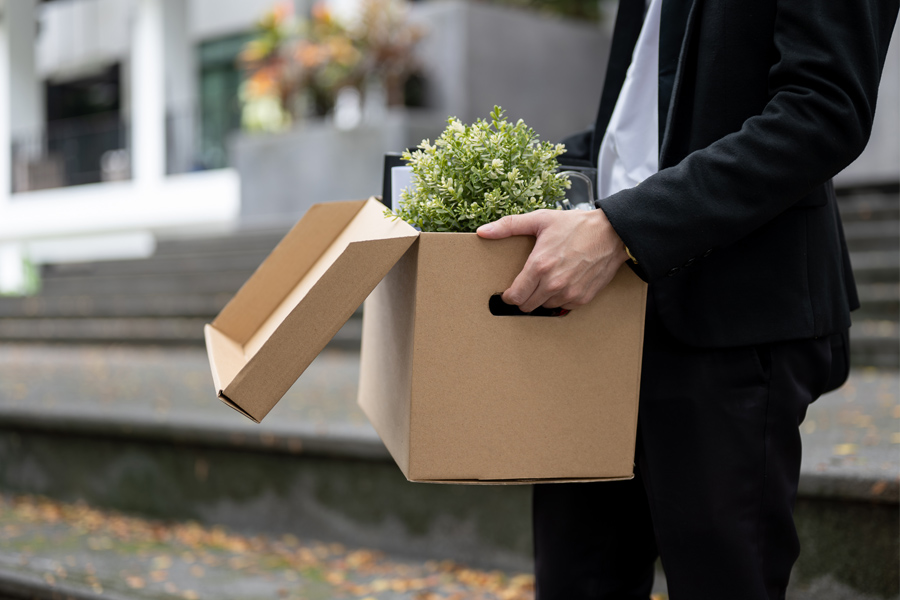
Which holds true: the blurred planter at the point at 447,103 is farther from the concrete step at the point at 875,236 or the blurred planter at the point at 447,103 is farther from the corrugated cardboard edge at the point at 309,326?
the corrugated cardboard edge at the point at 309,326

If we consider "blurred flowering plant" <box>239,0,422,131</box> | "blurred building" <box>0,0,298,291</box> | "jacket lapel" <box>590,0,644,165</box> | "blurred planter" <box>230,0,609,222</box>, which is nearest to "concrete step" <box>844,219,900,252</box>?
"jacket lapel" <box>590,0,644,165</box>

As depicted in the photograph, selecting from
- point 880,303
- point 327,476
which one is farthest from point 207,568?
point 880,303

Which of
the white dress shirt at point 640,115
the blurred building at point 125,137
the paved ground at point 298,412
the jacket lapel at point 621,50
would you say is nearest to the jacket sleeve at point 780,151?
the white dress shirt at point 640,115

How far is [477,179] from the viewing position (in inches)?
41.4

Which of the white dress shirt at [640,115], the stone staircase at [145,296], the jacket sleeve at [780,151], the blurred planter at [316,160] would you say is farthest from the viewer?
the blurred planter at [316,160]

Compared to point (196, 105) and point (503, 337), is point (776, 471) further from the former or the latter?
point (196, 105)

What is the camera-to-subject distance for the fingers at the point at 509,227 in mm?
988

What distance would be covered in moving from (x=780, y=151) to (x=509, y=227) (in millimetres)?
325

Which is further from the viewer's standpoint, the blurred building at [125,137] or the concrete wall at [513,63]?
the blurred building at [125,137]

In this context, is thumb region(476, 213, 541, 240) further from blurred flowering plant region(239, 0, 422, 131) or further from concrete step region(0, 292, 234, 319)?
blurred flowering plant region(239, 0, 422, 131)

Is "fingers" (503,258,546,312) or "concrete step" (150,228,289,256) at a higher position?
"fingers" (503,258,546,312)

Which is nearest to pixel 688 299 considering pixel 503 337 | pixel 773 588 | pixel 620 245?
pixel 620 245

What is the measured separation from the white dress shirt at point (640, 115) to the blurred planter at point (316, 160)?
5397 mm

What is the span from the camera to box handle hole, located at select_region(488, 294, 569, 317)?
3.44 ft
